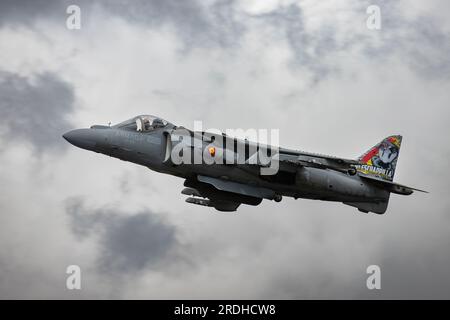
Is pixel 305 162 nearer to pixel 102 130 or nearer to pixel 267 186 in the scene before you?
pixel 267 186

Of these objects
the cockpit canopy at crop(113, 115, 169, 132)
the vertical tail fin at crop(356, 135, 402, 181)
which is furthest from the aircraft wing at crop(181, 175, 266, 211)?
the vertical tail fin at crop(356, 135, 402, 181)

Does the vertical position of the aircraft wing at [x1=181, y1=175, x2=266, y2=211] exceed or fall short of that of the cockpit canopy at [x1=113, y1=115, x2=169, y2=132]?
it falls short

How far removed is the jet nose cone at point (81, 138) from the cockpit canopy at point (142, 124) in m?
1.11

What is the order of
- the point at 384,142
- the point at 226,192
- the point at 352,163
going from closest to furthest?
the point at 352,163, the point at 226,192, the point at 384,142

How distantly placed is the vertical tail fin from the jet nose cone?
449 inches

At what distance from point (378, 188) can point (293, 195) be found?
151 inches

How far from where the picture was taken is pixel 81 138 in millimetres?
28016

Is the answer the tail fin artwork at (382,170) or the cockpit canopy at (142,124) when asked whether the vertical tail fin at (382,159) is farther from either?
the cockpit canopy at (142,124)

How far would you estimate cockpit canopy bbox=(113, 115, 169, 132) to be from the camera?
2852cm

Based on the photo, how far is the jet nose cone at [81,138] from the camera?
28.0 metres

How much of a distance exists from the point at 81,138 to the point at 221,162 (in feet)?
17.0

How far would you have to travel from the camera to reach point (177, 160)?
2823 centimetres

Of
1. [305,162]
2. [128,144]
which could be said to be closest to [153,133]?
[128,144]

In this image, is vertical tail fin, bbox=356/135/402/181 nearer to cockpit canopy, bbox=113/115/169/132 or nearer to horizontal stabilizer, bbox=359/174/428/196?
horizontal stabilizer, bbox=359/174/428/196
